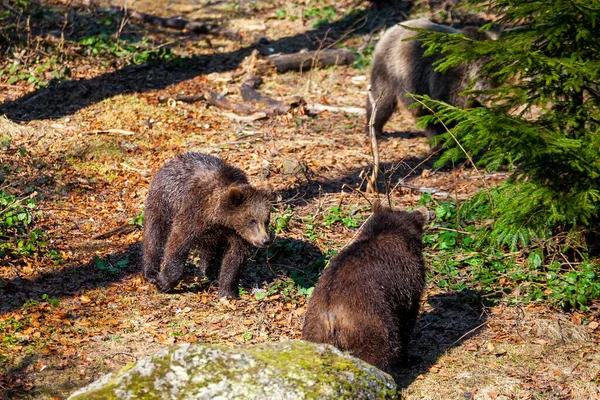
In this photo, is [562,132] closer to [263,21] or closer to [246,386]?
[246,386]

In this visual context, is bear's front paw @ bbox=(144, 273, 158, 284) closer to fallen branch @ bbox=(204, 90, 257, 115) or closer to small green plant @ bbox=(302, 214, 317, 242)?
small green plant @ bbox=(302, 214, 317, 242)

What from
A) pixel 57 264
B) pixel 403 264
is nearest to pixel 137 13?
pixel 57 264

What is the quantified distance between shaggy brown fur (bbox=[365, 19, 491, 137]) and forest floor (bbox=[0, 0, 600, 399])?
83cm

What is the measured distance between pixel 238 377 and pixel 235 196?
11.4ft

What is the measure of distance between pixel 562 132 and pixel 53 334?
5.83 meters

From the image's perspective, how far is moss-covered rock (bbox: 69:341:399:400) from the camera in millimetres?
4859

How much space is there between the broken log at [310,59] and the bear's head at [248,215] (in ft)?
27.4

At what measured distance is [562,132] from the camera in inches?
317

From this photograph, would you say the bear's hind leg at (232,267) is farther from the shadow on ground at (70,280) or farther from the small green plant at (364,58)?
the small green plant at (364,58)

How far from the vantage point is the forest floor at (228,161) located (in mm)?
7215

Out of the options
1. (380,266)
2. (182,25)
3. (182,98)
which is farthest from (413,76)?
(182,25)

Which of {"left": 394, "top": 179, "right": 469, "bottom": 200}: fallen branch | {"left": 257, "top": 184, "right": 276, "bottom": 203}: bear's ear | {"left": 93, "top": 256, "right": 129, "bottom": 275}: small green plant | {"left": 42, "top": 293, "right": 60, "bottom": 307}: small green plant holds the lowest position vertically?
{"left": 394, "top": 179, "right": 469, "bottom": 200}: fallen branch

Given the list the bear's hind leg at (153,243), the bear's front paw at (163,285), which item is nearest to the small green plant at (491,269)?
the bear's front paw at (163,285)

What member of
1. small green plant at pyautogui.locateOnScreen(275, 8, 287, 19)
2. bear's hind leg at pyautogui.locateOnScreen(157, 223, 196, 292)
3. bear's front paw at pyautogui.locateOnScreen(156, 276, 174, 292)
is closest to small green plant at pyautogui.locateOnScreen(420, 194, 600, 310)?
bear's hind leg at pyautogui.locateOnScreen(157, 223, 196, 292)
